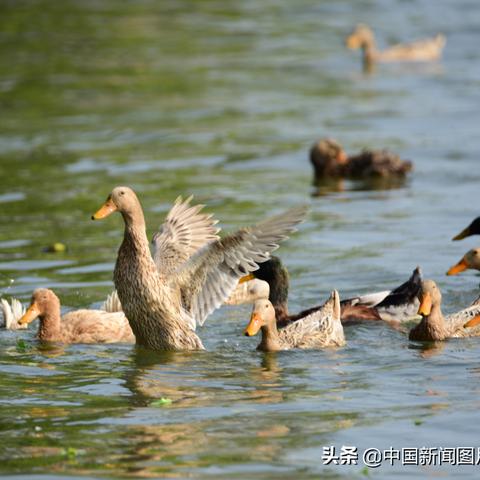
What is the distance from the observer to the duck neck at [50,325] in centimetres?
1290

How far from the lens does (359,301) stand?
13.6m

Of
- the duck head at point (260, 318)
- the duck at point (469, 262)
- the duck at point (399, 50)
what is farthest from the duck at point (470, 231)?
the duck at point (399, 50)

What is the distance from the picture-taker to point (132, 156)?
21.1 meters

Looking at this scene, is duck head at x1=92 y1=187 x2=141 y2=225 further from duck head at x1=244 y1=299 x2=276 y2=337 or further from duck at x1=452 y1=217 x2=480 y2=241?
duck at x1=452 y1=217 x2=480 y2=241

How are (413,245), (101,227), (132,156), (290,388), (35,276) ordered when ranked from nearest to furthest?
1. (290,388)
2. (35,276)
3. (413,245)
4. (101,227)
5. (132,156)

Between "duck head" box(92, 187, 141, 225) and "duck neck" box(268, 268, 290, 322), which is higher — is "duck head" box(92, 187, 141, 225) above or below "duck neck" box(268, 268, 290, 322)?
above

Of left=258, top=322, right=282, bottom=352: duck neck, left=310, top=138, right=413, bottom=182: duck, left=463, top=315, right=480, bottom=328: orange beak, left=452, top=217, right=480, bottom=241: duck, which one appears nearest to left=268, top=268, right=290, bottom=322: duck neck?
left=258, top=322, right=282, bottom=352: duck neck

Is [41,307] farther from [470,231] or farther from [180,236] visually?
[470,231]

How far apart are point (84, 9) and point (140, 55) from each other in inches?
241

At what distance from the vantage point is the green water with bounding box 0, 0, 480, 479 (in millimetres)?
9664

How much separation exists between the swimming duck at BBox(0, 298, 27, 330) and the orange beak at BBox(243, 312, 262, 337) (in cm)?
245

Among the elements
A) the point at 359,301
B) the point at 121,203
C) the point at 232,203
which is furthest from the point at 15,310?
the point at 232,203

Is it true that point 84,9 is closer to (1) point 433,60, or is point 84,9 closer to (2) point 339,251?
(1) point 433,60

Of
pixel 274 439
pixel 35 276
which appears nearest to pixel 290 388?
pixel 274 439
